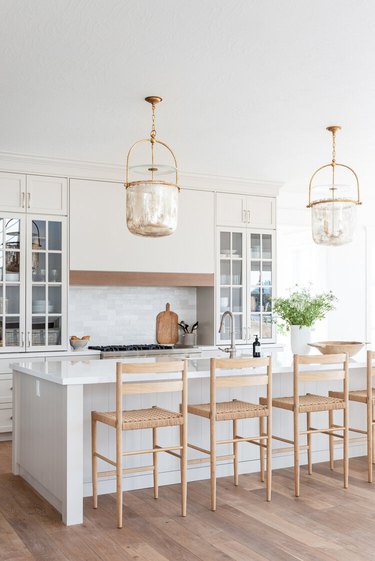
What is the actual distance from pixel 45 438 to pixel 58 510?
1.51 ft

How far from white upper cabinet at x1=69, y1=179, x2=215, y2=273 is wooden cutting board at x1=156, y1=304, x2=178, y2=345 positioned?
1.94ft

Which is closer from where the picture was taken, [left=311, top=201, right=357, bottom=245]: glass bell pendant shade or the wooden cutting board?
[left=311, top=201, right=357, bottom=245]: glass bell pendant shade

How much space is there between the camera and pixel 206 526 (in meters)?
3.51

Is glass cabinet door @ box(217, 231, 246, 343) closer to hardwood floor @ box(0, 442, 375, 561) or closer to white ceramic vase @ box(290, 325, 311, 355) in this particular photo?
white ceramic vase @ box(290, 325, 311, 355)

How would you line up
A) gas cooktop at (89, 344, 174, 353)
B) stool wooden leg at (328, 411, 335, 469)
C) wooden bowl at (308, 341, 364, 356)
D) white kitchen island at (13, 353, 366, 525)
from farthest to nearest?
gas cooktop at (89, 344, 174, 353), wooden bowl at (308, 341, 364, 356), stool wooden leg at (328, 411, 335, 469), white kitchen island at (13, 353, 366, 525)

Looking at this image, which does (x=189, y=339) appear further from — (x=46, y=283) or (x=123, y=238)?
(x=46, y=283)

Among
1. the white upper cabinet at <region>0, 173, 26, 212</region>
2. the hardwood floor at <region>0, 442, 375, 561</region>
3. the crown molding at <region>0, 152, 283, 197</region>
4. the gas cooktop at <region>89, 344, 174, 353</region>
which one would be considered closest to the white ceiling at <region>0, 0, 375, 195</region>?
the crown molding at <region>0, 152, 283, 197</region>

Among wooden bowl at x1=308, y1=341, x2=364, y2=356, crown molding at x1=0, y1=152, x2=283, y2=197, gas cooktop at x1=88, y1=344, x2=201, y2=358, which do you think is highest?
crown molding at x1=0, y1=152, x2=283, y2=197

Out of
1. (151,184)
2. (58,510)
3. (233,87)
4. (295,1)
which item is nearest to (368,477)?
(58,510)

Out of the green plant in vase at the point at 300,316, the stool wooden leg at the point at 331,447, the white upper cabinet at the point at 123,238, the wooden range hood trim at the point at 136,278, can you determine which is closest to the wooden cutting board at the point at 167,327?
the wooden range hood trim at the point at 136,278

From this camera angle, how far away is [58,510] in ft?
12.2

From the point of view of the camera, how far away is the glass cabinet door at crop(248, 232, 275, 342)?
A: 7211 millimetres

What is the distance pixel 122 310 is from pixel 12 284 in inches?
54.1

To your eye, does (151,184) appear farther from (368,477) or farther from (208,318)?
(208,318)
